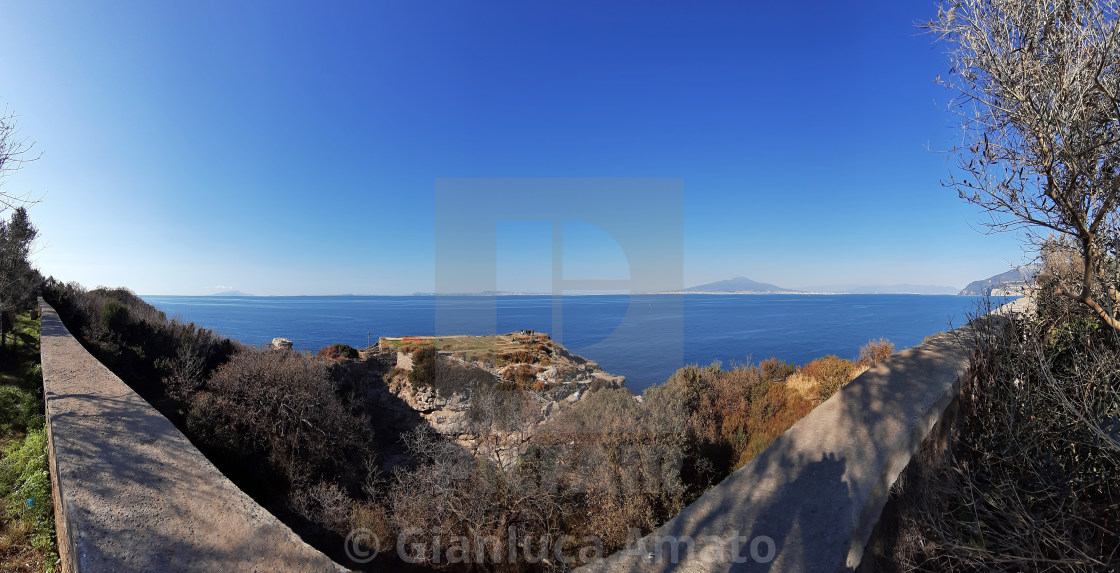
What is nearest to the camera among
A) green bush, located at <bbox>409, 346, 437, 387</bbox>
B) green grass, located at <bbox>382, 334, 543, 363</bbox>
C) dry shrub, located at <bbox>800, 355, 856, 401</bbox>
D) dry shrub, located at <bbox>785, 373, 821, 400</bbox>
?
dry shrub, located at <bbox>800, 355, 856, 401</bbox>

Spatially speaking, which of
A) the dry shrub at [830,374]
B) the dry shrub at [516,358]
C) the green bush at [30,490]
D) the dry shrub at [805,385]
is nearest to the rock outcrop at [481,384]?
the dry shrub at [516,358]

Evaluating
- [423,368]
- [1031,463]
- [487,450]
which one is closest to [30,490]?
[487,450]

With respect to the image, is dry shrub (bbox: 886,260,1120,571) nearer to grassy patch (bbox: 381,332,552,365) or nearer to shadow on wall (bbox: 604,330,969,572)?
shadow on wall (bbox: 604,330,969,572)

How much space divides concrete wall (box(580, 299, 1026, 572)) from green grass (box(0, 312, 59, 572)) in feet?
15.2

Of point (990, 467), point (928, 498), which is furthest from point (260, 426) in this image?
point (990, 467)

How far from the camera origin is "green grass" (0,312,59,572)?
3.07 meters

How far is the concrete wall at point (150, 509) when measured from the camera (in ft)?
7.13

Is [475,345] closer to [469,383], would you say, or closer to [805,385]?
[469,383]

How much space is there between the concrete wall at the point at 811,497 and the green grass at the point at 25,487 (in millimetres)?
4628

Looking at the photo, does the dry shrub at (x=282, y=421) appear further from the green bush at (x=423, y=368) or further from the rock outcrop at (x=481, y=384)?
the green bush at (x=423, y=368)

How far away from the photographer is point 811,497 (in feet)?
7.48

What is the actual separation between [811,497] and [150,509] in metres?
4.22

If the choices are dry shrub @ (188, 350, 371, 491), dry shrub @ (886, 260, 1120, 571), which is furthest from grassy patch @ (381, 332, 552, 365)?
dry shrub @ (886, 260, 1120, 571)

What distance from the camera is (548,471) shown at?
216 inches
